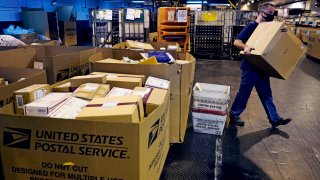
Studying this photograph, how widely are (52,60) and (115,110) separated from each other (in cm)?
125

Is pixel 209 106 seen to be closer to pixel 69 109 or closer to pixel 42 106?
pixel 69 109

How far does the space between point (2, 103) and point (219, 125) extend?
2.06 metres

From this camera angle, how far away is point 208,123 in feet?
9.56

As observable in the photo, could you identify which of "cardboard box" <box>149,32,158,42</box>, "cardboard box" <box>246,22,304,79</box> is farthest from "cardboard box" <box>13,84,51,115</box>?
"cardboard box" <box>149,32,158,42</box>

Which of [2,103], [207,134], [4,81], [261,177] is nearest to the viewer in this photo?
[2,103]

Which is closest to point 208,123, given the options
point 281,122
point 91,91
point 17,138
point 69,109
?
point 281,122

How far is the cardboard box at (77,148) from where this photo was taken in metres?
1.14

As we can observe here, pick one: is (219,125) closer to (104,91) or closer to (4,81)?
(104,91)

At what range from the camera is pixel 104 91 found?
5.66ft

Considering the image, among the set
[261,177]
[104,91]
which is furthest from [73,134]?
[261,177]

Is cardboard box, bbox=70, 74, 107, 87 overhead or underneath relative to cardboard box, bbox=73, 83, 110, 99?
overhead

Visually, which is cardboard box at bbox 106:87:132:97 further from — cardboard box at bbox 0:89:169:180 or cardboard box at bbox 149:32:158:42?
cardboard box at bbox 149:32:158:42

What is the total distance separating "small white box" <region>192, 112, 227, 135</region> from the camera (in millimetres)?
2861

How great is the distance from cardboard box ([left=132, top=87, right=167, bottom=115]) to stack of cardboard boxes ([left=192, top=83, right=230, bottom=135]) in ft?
3.74
